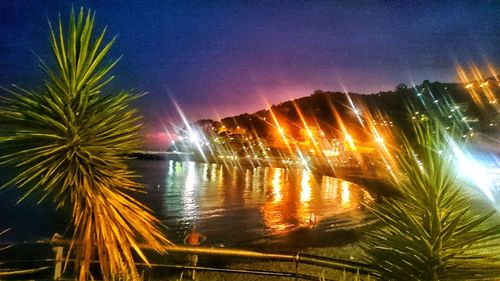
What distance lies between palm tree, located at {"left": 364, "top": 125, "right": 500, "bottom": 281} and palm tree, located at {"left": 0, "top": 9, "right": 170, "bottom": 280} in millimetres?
2120

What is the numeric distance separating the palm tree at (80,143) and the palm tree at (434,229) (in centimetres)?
212

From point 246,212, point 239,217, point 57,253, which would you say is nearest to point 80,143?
point 57,253

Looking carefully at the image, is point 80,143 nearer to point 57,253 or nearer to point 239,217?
point 57,253

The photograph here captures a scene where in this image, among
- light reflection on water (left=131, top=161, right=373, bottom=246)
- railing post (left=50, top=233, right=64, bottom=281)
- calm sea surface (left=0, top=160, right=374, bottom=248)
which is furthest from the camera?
light reflection on water (left=131, top=161, right=373, bottom=246)

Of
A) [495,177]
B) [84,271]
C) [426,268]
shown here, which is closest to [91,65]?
[84,271]

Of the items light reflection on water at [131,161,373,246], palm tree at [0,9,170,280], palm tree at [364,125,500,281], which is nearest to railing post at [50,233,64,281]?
palm tree at [0,9,170,280]

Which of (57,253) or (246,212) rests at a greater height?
(246,212)

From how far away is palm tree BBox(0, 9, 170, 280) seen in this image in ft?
9.80

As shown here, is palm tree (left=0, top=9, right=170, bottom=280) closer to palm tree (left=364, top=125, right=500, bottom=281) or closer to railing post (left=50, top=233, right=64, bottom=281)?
railing post (left=50, top=233, right=64, bottom=281)

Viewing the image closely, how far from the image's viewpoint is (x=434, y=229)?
8.52ft

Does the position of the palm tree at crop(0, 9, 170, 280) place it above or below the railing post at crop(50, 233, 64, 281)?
above

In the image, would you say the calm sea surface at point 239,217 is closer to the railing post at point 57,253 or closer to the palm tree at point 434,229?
the railing post at point 57,253

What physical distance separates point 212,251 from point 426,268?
2587 mm

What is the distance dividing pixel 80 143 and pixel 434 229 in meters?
2.66
